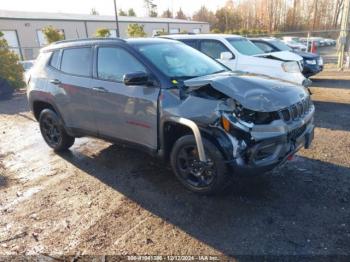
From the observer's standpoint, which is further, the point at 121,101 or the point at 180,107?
the point at 121,101

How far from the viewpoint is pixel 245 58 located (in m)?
8.25

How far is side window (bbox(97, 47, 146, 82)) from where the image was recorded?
13.6 feet

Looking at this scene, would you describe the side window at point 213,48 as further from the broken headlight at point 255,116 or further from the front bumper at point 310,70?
the broken headlight at point 255,116

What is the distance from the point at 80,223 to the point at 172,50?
8.63 feet

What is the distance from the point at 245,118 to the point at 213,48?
18.4 ft

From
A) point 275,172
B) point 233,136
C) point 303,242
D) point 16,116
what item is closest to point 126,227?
point 233,136

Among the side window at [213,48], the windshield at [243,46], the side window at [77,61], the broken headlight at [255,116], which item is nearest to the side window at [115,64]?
the side window at [77,61]

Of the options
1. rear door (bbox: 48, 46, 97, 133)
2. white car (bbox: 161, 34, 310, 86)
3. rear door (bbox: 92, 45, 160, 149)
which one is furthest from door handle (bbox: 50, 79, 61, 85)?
white car (bbox: 161, 34, 310, 86)

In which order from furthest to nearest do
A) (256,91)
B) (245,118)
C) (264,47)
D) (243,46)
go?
1. (264,47)
2. (243,46)
3. (256,91)
4. (245,118)

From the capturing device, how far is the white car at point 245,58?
7.84 metres

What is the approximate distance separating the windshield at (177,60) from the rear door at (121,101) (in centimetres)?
23

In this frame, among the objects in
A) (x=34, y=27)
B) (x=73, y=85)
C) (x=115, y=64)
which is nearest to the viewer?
(x=115, y=64)

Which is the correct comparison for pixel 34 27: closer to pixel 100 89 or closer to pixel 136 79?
pixel 100 89

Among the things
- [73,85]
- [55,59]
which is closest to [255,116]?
[73,85]
